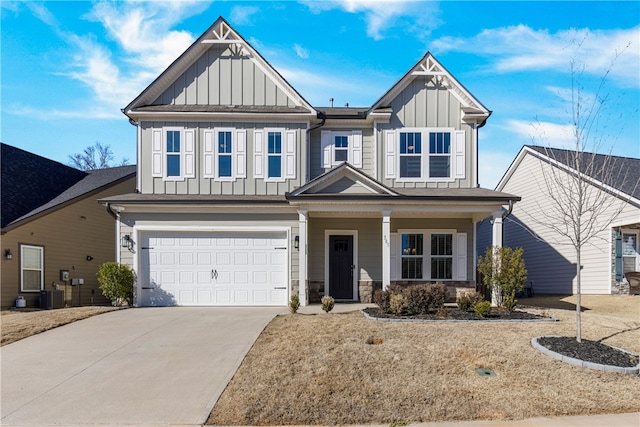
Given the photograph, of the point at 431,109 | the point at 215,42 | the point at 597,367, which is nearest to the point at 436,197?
the point at 431,109

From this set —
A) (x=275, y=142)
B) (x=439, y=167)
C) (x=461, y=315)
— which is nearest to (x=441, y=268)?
(x=439, y=167)

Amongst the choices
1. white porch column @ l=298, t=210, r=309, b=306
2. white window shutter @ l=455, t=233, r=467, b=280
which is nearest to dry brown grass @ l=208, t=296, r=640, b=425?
white porch column @ l=298, t=210, r=309, b=306

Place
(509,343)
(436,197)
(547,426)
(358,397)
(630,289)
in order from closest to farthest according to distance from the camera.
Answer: (547,426), (358,397), (509,343), (436,197), (630,289)

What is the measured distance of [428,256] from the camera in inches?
656

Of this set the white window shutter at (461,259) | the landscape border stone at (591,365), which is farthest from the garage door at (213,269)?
the landscape border stone at (591,365)

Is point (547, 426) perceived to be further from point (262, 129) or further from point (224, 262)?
point (262, 129)

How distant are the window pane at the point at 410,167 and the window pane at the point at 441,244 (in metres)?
2.14

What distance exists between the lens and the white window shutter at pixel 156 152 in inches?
629

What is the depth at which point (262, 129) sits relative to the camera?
52.9 ft

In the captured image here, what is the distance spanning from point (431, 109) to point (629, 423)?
1174 cm

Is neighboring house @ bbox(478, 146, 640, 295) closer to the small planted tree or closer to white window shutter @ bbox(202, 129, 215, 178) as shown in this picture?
the small planted tree

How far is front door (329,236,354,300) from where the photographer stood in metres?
16.3

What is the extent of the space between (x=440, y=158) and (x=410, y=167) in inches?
39.3

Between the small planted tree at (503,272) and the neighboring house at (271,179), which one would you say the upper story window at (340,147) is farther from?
the small planted tree at (503,272)
